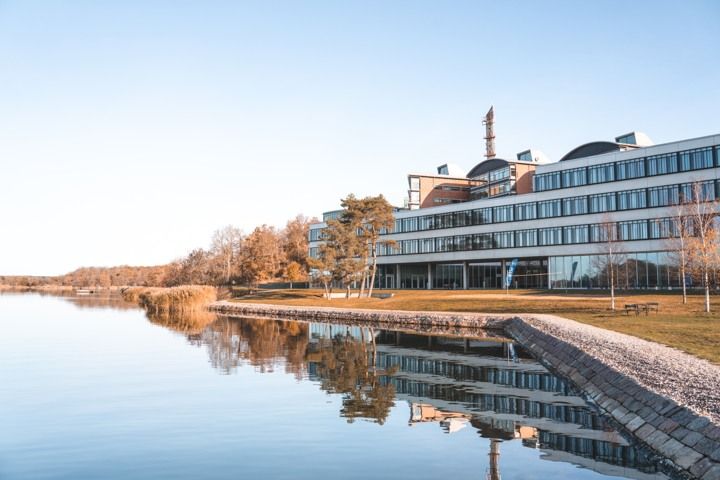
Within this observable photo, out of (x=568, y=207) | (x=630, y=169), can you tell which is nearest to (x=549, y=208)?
(x=568, y=207)

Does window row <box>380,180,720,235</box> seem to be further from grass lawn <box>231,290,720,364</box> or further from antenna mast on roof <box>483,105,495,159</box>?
antenna mast on roof <box>483,105,495,159</box>

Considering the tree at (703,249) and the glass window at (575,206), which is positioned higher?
the glass window at (575,206)

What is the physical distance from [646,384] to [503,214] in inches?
2513

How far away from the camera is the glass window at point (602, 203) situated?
219 feet

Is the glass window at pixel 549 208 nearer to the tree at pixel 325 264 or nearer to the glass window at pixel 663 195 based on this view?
the glass window at pixel 663 195

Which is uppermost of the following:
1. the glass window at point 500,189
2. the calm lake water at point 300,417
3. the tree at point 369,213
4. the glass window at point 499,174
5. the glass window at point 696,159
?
the glass window at point 499,174

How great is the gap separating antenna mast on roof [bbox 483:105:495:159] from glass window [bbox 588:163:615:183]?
4191 cm

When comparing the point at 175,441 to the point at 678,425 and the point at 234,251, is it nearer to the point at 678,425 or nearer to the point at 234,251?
the point at 678,425

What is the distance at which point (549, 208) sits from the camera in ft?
239

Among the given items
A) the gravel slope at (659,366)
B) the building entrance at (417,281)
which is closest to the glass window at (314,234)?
the building entrance at (417,281)

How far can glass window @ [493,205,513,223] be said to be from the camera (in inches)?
3046

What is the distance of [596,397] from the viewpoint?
1808cm

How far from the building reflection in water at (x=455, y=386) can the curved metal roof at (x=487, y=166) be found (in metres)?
54.0

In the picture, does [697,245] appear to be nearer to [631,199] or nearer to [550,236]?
[631,199]
